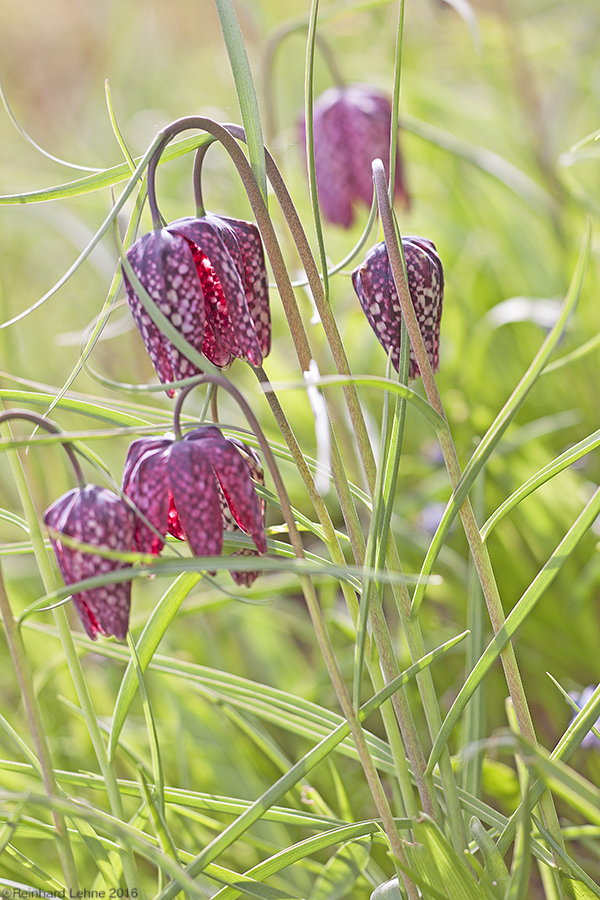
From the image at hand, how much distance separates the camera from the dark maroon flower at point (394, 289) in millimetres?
678

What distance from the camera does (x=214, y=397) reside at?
27.6 inches

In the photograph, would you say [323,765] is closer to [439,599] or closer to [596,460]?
[439,599]

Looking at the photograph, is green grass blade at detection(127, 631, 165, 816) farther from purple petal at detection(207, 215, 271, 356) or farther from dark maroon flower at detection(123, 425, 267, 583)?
purple petal at detection(207, 215, 271, 356)

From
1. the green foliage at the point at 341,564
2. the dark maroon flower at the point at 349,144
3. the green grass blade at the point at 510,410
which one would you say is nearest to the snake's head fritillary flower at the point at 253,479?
the green foliage at the point at 341,564

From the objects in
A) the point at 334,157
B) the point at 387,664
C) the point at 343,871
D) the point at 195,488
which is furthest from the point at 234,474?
the point at 334,157

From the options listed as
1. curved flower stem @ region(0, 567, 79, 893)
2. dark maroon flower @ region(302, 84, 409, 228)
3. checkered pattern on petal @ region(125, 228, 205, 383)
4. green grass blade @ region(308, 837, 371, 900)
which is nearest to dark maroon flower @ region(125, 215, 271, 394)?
checkered pattern on petal @ region(125, 228, 205, 383)

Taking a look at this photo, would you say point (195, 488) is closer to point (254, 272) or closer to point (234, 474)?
point (234, 474)

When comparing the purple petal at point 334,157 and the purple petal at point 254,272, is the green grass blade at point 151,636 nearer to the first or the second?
the purple petal at point 254,272

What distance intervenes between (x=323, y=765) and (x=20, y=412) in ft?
2.80

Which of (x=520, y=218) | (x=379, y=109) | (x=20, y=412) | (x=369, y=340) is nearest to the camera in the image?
(x=20, y=412)

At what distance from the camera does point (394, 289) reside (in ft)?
2.22

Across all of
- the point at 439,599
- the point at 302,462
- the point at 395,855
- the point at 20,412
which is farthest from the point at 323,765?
the point at 20,412

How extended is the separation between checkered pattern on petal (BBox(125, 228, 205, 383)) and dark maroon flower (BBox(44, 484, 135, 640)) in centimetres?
12

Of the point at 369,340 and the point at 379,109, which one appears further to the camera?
the point at 369,340
